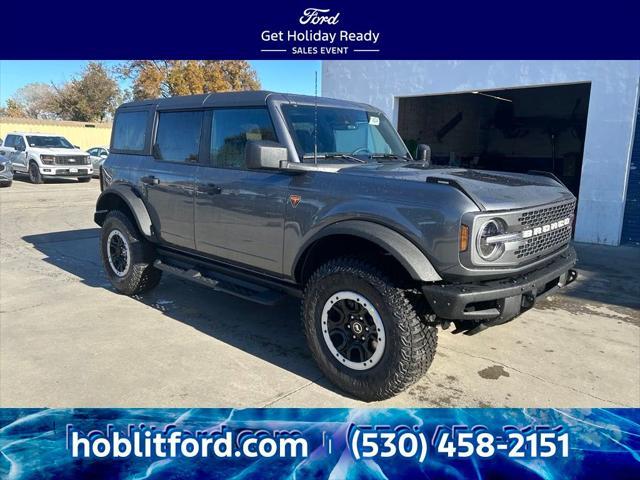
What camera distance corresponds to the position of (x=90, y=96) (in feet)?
139

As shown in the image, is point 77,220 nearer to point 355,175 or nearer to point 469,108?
point 355,175

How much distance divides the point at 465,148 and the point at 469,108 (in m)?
1.69

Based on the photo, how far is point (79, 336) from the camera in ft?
14.1

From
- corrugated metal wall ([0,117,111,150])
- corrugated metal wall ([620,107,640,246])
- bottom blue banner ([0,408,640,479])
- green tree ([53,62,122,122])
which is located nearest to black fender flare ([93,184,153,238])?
bottom blue banner ([0,408,640,479])

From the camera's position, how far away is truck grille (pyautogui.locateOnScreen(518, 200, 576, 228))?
3.14 meters

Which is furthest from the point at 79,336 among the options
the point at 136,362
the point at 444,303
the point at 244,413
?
the point at 444,303

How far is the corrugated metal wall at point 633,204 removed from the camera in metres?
8.86

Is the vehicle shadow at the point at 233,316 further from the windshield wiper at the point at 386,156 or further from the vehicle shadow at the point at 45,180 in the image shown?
the vehicle shadow at the point at 45,180

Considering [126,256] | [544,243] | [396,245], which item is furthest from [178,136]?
[544,243]

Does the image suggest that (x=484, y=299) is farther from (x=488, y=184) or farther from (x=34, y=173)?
(x=34, y=173)

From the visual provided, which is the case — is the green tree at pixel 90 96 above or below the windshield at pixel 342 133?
above

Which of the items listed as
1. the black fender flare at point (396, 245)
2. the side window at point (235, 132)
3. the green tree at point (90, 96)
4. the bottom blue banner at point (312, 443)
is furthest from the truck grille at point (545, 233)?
the green tree at point (90, 96)

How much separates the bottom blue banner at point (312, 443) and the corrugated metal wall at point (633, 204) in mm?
6955
